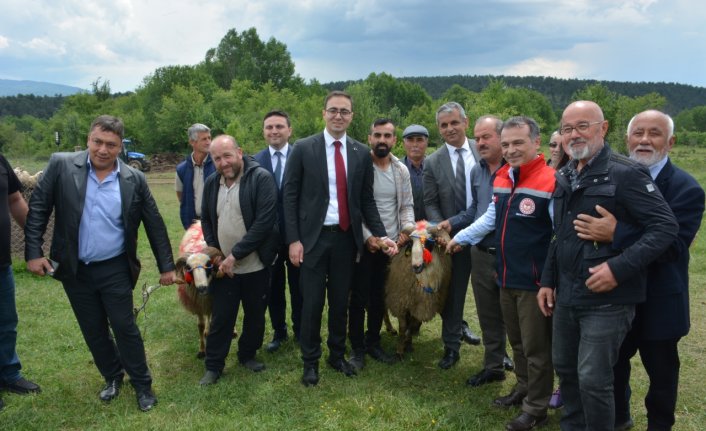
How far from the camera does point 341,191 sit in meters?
5.06

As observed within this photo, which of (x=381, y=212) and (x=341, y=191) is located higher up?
(x=341, y=191)

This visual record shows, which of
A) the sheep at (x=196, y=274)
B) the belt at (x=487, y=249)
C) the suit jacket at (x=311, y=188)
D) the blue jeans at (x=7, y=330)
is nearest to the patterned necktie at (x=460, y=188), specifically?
the belt at (x=487, y=249)

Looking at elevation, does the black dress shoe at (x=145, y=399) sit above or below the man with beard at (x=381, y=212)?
below

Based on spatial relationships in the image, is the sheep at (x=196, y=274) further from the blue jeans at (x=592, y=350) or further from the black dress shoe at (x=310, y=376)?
the blue jeans at (x=592, y=350)

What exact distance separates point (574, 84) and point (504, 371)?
622ft

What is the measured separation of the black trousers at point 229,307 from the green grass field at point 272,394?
328 mm

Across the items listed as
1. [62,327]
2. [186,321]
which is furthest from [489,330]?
[62,327]

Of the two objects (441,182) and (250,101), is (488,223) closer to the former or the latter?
(441,182)

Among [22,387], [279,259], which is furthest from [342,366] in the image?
[22,387]

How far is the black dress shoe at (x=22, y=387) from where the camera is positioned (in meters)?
5.09

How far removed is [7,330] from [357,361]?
3.65 meters

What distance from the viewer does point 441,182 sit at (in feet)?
18.7

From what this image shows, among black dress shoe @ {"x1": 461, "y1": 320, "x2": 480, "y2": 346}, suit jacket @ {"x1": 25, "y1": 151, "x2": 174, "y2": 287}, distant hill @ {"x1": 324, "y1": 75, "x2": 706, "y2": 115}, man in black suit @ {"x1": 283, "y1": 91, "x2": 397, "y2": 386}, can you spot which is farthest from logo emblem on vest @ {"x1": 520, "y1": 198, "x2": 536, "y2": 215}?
A: distant hill @ {"x1": 324, "y1": 75, "x2": 706, "y2": 115}

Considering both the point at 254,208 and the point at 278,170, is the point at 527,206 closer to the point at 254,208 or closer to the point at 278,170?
the point at 254,208
